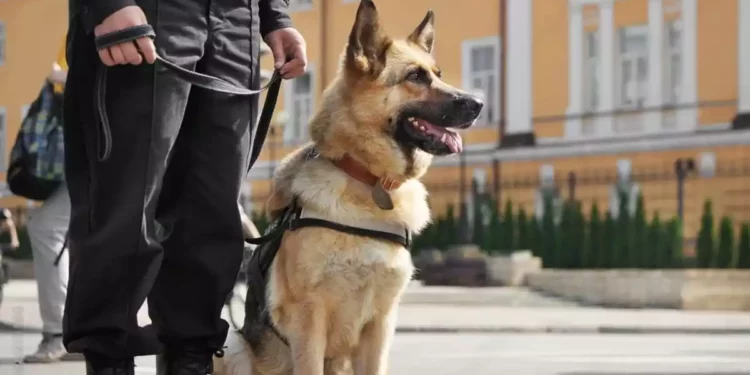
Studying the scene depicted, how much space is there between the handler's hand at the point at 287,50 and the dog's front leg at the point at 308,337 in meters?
0.84

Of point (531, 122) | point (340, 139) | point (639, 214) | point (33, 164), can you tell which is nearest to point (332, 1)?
point (531, 122)

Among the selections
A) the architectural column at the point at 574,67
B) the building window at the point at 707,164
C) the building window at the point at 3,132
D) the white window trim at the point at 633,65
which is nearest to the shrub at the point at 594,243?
the building window at the point at 707,164

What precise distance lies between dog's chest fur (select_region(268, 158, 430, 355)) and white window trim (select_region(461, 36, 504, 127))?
20.1m

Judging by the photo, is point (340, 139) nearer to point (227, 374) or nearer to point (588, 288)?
point (227, 374)

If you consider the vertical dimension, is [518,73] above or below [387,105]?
above

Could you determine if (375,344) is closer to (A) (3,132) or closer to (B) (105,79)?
(B) (105,79)

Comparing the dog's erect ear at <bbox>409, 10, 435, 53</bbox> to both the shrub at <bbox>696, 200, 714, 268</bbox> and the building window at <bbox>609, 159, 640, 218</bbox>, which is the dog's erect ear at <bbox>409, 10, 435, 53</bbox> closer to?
the shrub at <bbox>696, 200, 714, 268</bbox>

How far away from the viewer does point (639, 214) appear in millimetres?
17516

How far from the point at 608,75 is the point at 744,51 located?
2645 millimetres

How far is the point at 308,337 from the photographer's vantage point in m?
4.25

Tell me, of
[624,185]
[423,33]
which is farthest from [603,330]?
[624,185]

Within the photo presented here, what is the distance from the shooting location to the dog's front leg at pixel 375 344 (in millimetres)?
4332

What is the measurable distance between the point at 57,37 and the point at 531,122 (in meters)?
13.1

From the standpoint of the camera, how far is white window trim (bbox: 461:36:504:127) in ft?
80.1
